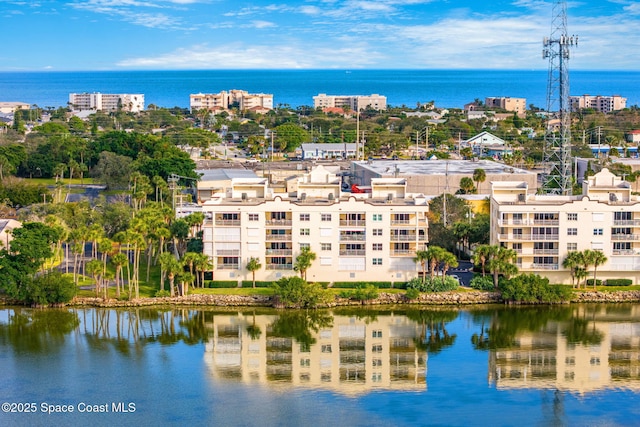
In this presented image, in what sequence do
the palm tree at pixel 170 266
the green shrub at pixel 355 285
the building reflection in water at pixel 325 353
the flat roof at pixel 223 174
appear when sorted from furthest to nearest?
the flat roof at pixel 223 174, the green shrub at pixel 355 285, the palm tree at pixel 170 266, the building reflection in water at pixel 325 353

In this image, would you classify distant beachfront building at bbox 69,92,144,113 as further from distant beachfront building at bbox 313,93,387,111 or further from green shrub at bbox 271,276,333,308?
green shrub at bbox 271,276,333,308

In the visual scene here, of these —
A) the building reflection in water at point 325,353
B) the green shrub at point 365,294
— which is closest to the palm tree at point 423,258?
the green shrub at point 365,294

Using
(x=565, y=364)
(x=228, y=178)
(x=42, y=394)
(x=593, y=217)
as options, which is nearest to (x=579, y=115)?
(x=228, y=178)

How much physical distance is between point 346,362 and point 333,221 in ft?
29.5

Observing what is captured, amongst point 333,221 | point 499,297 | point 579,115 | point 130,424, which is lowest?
point 130,424

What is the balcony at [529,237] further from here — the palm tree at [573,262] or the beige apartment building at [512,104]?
the beige apartment building at [512,104]

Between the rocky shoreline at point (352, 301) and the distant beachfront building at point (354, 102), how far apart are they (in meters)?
114

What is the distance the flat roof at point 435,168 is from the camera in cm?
6041

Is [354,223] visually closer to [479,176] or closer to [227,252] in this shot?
[227,252]

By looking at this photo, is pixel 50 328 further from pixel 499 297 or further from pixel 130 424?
pixel 499 297

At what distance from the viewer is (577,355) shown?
31.8 meters

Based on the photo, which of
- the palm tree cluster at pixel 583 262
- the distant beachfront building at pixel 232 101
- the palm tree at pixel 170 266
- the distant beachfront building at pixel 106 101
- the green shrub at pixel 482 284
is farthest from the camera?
the distant beachfront building at pixel 106 101

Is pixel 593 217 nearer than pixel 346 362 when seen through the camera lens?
No

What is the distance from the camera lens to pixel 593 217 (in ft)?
128
